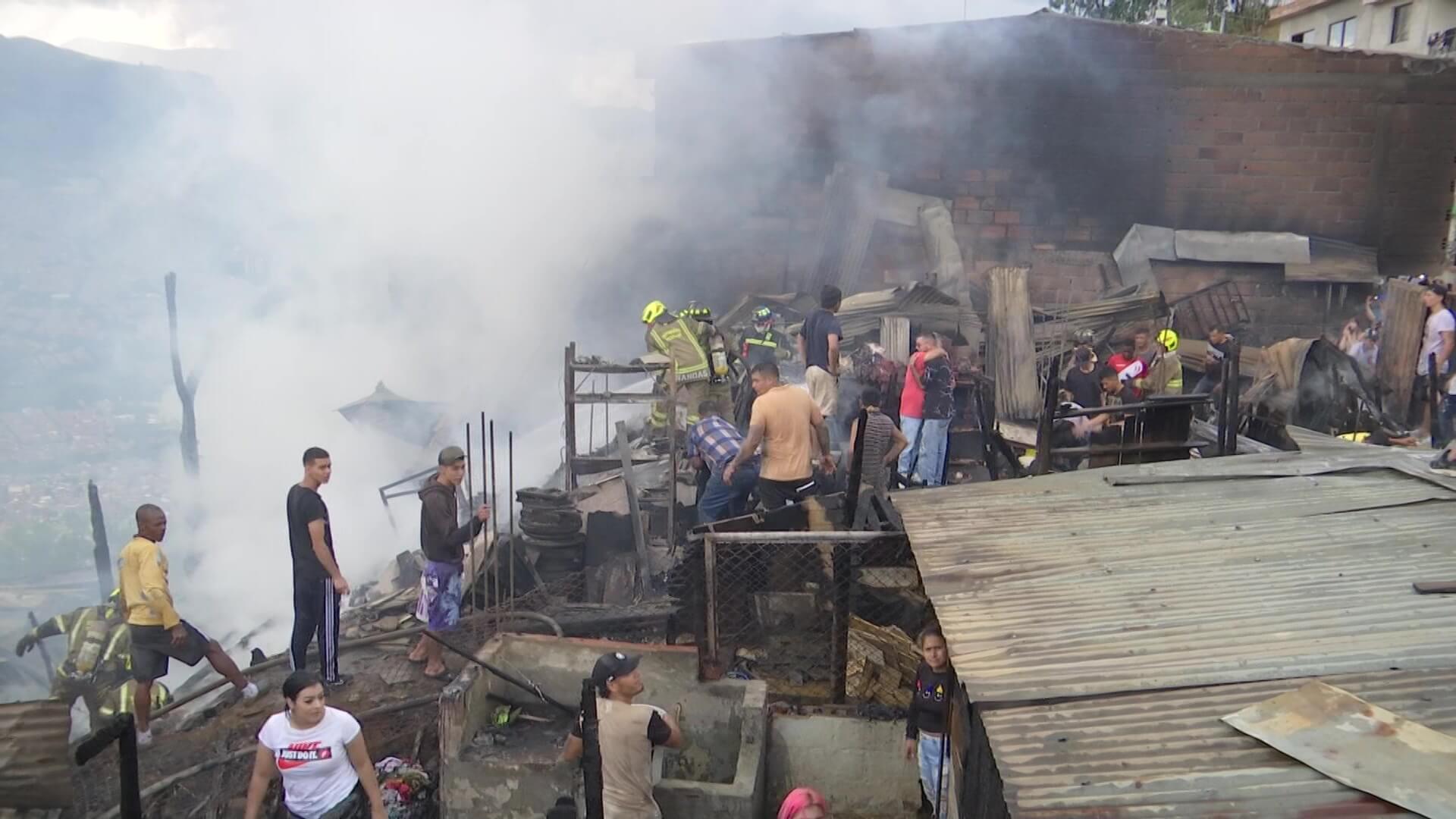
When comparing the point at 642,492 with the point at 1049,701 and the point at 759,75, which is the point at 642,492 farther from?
the point at 759,75

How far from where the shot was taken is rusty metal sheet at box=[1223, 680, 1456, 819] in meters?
1.84

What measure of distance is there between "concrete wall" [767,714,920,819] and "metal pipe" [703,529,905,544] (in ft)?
3.12

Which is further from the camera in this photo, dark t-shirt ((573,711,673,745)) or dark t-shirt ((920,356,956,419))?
dark t-shirt ((920,356,956,419))

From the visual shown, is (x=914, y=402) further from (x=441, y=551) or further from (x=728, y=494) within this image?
(x=441, y=551)

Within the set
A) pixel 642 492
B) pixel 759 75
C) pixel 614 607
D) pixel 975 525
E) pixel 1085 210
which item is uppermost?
pixel 759 75

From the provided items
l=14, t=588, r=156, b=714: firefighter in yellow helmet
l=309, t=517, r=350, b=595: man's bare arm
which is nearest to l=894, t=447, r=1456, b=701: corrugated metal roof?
l=309, t=517, r=350, b=595: man's bare arm

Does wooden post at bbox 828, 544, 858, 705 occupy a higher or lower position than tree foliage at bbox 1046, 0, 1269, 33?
lower

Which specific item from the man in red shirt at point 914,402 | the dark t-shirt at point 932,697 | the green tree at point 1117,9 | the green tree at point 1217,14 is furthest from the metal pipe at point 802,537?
Answer: the green tree at point 1217,14

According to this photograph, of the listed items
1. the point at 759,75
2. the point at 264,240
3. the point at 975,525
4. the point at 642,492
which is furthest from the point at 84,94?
the point at 975,525

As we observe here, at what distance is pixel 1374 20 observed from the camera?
22.3m

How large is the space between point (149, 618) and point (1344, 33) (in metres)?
28.2

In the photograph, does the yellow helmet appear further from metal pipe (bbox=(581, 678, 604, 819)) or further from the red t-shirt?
metal pipe (bbox=(581, 678, 604, 819))

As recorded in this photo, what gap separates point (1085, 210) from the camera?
13.2 metres

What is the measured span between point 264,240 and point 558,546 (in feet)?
40.9
